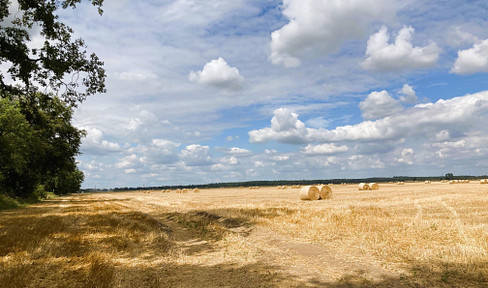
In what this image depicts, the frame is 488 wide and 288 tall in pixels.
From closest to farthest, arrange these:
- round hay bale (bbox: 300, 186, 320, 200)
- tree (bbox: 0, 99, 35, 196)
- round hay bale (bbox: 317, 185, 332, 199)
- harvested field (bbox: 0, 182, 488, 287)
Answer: harvested field (bbox: 0, 182, 488, 287), tree (bbox: 0, 99, 35, 196), round hay bale (bbox: 300, 186, 320, 200), round hay bale (bbox: 317, 185, 332, 199)

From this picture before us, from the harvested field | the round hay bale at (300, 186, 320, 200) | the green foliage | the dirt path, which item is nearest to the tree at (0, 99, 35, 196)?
→ the green foliage

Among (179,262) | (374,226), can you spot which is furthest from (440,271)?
(179,262)

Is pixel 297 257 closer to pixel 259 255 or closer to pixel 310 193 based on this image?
pixel 259 255

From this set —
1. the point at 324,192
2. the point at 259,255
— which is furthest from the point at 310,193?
the point at 259,255

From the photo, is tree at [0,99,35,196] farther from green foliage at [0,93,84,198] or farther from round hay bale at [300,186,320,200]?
round hay bale at [300,186,320,200]

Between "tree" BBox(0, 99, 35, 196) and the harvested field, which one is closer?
the harvested field

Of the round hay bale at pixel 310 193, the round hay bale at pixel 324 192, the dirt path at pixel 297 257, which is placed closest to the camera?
the dirt path at pixel 297 257

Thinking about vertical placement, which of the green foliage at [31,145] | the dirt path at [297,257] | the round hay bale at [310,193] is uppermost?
the green foliage at [31,145]

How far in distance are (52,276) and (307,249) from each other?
26.1ft


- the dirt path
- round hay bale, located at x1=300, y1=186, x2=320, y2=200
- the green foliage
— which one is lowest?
the dirt path

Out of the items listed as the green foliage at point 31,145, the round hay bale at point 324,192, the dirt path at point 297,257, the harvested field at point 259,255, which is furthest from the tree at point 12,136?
the round hay bale at point 324,192

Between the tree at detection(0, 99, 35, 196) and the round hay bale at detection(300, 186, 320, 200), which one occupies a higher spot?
the tree at detection(0, 99, 35, 196)

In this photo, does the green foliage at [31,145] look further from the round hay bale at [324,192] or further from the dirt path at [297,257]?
the round hay bale at [324,192]

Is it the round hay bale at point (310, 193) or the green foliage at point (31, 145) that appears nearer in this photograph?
the green foliage at point (31, 145)
